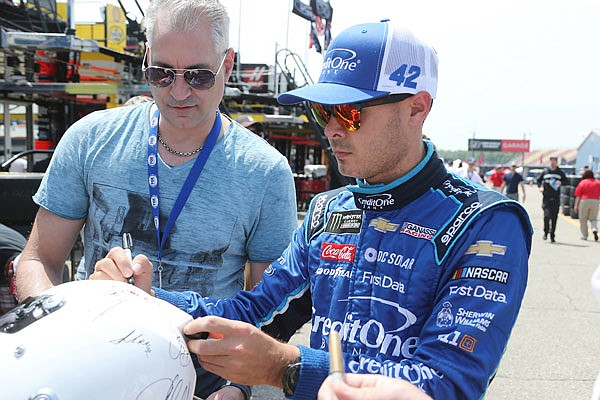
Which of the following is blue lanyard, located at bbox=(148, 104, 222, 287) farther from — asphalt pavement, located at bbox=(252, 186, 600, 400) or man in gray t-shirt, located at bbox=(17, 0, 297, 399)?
asphalt pavement, located at bbox=(252, 186, 600, 400)

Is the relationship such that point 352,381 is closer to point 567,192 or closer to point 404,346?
point 404,346

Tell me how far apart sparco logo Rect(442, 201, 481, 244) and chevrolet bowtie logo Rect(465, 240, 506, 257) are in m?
0.07

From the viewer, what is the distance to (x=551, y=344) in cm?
575

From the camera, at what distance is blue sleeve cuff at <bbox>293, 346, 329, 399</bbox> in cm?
136

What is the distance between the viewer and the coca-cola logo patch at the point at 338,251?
5.44 feet

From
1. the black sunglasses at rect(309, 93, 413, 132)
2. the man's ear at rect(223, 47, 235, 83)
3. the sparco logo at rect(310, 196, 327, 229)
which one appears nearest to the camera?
the black sunglasses at rect(309, 93, 413, 132)

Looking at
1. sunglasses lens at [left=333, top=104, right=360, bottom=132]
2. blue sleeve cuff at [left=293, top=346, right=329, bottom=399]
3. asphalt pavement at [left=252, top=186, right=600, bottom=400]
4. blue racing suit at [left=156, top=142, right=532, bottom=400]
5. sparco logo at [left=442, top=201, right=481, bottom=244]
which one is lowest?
asphalt pavement at [left=252, top=186, right=600, bottom=400]

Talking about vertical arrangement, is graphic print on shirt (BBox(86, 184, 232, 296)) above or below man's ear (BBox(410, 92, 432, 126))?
below

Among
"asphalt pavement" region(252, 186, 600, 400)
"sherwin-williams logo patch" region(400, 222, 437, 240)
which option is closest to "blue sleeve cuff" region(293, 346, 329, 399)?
"sherwin-williams logo patch" region(400, 222, 437, 240)

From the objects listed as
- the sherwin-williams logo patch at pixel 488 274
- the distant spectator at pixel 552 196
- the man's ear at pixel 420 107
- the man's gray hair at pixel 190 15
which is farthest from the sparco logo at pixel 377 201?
the distant spectator at pixel 552 196

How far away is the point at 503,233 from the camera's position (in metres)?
1.45

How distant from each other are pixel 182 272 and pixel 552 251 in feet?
36.9

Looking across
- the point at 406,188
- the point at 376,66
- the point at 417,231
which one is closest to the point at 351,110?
the point at 376,66

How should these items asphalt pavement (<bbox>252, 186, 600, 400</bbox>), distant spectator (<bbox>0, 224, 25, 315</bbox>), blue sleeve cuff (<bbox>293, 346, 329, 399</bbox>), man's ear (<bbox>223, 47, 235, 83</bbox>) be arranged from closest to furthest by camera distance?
blue sleeve cuff (<bbox>293, 346, 329, 399</bbox>) → man's ear (<bbox>223, 47, 235, 83</bbox>) → distant spectator (<bbox>0, 224, 25, 315</bbox>) → asphalt pavement (<bbox>252, 186, 600, 400</bbox>)
